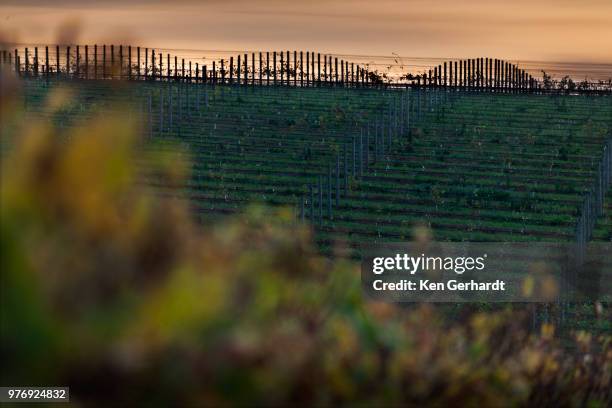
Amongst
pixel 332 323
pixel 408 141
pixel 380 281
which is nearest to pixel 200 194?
pixel 408 141

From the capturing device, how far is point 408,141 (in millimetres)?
40375

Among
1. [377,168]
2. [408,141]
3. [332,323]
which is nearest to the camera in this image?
[332,323]

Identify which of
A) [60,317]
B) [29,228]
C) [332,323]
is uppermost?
[29,228]

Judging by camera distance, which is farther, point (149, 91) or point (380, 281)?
point (149, 91)

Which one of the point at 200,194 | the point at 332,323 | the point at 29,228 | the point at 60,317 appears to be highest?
the point at 29,228

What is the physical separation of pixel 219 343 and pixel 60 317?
0.37 metres

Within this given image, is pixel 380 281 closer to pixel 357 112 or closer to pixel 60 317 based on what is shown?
pixel 60 317

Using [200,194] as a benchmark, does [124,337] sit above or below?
above

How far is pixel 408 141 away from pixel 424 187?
686 centimetres

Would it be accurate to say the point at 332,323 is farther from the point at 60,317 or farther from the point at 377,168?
the point at 377,168

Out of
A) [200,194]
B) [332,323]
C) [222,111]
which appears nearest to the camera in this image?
[332,323]

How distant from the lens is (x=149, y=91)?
4653 centimetres

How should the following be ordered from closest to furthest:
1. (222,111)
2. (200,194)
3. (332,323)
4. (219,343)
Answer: (219,343)
(332,323)
(200,194)
(222,111)

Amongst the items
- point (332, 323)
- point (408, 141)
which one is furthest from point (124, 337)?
point (408, 141)
